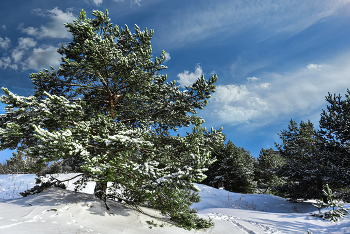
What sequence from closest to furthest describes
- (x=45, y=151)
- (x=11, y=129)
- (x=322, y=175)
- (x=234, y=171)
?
(x=45, y=151) → (x=11, y=129) → (x=322, y=175) → (x=234, y=171)

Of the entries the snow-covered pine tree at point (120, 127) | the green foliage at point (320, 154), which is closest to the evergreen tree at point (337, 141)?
the green foliage at point (320, 154)

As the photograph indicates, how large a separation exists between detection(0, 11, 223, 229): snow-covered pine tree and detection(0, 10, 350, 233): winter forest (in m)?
0.04

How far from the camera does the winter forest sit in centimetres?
532

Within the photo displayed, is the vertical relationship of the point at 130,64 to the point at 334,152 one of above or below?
above

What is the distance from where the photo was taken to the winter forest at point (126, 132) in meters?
5.32

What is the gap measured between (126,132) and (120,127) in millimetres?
1329

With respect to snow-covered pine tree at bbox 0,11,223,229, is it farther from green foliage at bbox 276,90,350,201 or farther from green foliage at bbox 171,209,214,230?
green foliage at bbox 276,90,350,201

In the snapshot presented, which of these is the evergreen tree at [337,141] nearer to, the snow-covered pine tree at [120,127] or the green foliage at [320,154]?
the green foliage at [320,154]

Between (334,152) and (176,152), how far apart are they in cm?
1215

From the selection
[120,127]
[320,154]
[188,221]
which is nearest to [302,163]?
[320,154]

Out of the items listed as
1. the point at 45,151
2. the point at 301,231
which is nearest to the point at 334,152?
the point at 301,231

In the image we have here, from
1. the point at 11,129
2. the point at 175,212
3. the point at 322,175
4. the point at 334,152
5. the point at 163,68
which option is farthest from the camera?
the point at 322,175

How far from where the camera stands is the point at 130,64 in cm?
734

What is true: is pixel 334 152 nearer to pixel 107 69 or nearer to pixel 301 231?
pixel 301 231
